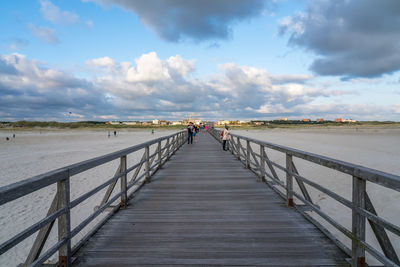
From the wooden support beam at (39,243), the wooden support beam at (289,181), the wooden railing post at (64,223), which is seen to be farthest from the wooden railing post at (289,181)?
the wooden support beam at (39,243)

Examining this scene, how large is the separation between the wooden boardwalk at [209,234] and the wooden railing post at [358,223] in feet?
0.70

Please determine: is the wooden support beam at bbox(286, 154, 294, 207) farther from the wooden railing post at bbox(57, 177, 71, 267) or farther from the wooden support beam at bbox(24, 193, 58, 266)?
the wooden support beam at bbox(24, 193, 58, 266)

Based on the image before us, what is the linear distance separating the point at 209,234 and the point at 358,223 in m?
1.63

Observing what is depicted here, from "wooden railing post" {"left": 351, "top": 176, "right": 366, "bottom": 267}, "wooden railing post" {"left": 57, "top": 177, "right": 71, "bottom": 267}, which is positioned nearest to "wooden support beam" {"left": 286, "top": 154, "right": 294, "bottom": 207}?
"wooden railing post" {"left": 351, "top": 176, "right": 366, "bottom": 267}

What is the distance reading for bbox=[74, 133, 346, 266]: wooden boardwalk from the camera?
2.46m

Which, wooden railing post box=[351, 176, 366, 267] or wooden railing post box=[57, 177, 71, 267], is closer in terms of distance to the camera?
wooden railing post box=[351, 176, 366, 267]

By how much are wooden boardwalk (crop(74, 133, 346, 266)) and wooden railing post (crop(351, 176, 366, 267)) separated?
21 cm

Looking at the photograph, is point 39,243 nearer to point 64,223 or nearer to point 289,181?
point 64,223

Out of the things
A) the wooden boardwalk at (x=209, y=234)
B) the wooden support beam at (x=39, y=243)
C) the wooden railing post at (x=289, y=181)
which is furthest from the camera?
the wooden railing post at (x=289, y=181)

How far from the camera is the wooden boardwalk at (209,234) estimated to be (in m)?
2.46

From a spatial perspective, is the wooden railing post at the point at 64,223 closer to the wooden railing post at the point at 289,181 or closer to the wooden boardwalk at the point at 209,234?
the wooden boardwalk at the point at 209,234

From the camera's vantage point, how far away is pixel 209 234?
9.78ft

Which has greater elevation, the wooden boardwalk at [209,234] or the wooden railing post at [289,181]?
the wooden railing post at [289,181]

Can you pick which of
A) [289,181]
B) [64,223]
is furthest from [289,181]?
[64,223]
